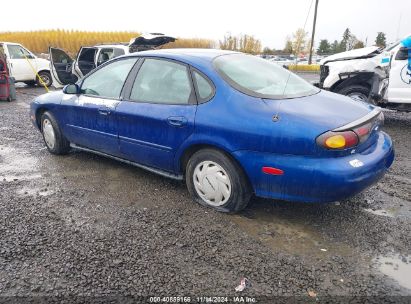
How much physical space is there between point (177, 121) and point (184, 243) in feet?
3.81

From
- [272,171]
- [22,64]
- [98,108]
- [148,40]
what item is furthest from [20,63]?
[272,171]

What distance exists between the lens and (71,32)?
161 feet

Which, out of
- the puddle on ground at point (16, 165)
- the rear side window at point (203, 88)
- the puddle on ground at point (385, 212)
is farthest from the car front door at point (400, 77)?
the puddle on ground at point (16, 165)

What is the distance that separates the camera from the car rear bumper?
2789 mm

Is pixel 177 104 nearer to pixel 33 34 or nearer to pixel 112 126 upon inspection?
pixel 112 126

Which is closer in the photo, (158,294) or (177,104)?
(158,294)

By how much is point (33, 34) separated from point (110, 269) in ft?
172

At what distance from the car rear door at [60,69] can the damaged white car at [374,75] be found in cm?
726

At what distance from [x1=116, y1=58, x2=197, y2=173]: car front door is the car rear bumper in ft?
2.40

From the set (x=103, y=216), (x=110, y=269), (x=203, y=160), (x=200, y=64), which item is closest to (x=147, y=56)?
(x=200, y=64)

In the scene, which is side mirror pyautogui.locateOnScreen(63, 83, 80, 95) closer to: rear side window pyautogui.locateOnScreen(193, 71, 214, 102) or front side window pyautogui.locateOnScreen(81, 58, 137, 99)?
front side window pyautogui.locateOnScreen(81, 58, 137, 99)

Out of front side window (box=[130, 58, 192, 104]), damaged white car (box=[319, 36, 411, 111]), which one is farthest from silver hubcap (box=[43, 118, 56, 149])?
damaged white car (box=[319, 36, 411, 111])

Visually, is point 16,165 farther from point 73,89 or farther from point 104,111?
point 104,111

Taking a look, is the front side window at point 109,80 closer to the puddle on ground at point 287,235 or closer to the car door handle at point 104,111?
the car door handle at point 104,111
